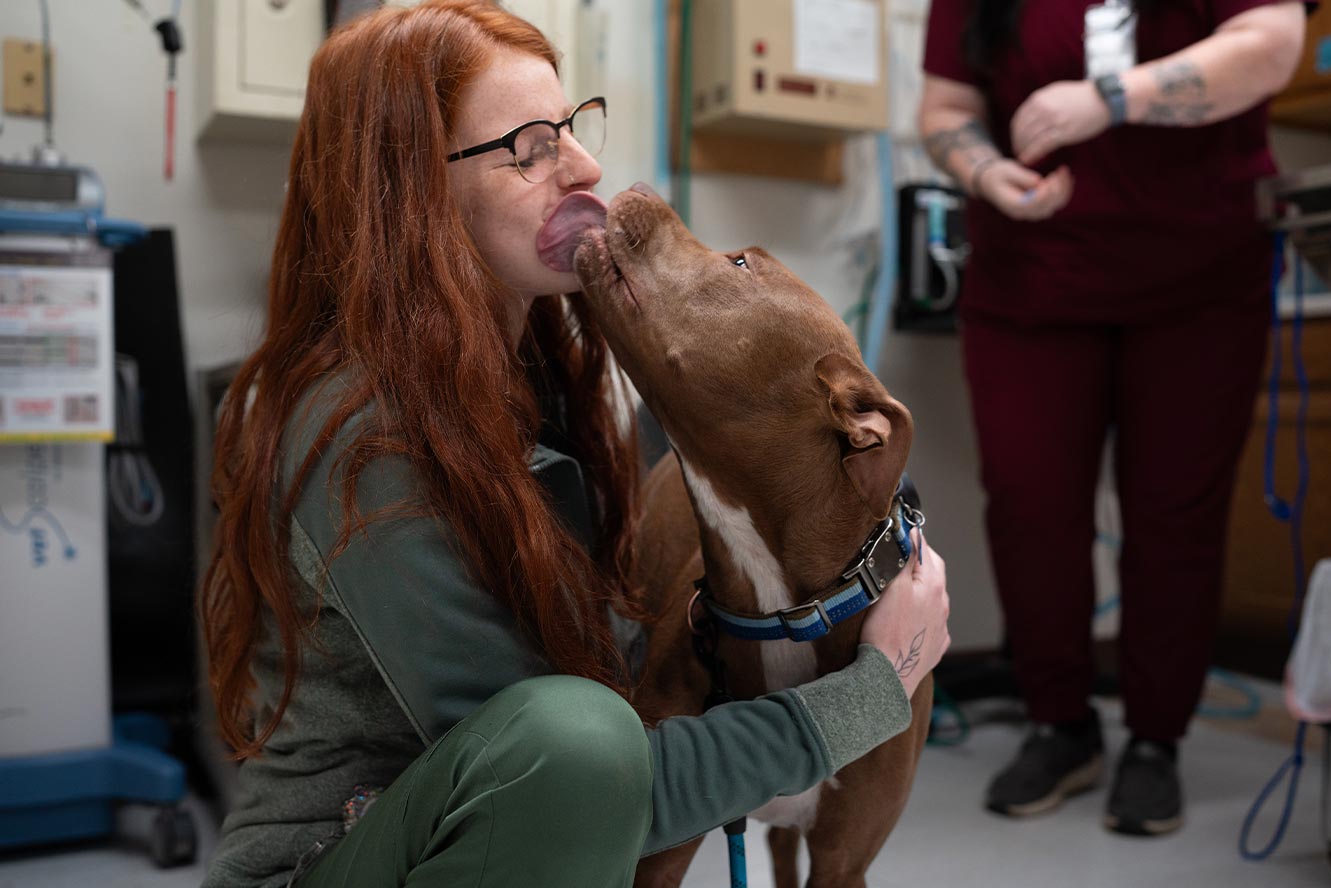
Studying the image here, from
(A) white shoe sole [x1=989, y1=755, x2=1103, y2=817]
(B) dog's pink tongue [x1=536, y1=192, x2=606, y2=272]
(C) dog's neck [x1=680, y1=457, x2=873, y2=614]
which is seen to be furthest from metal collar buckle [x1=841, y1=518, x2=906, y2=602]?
(A) white shoe sole [x1=989, y1=755, x2=1103, y2=817]

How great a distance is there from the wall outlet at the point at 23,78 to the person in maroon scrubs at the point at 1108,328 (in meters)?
1.72

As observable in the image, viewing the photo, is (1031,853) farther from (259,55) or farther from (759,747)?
(259,55)

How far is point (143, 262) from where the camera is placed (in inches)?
91.0

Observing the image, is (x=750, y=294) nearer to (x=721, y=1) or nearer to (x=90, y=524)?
(x=90, y=524)

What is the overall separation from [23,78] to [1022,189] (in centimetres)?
191

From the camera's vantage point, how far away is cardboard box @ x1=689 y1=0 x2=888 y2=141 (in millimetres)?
2582

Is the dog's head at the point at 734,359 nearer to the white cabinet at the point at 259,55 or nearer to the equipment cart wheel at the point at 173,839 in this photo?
the equipment cart wheel at the point at 173,839

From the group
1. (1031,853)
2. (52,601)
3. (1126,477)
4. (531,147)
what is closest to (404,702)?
(531,147)

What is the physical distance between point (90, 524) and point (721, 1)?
1732mm

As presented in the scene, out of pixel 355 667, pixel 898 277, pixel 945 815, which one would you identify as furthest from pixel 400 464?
pixel 898 277

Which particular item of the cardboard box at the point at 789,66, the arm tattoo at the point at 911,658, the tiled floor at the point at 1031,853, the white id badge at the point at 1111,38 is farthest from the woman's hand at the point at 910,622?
the cardboard box at the point at 789,66

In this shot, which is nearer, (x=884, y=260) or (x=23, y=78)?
(x=23, y=78)

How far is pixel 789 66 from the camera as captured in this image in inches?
103

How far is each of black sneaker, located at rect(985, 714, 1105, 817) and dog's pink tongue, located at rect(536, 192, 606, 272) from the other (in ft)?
4.80
